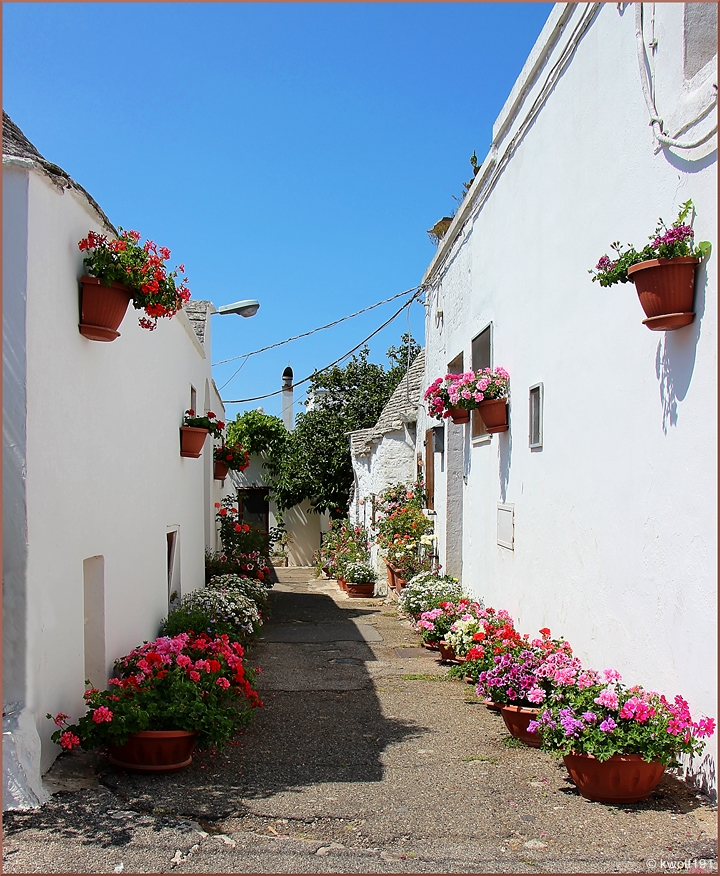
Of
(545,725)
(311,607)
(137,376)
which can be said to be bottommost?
(311,607)

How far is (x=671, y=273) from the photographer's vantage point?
163 inches

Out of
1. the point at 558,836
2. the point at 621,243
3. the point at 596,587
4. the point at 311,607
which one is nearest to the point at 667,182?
the point at 621,243

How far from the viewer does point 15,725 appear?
13.3ft

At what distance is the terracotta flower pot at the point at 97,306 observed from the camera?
5.10 m

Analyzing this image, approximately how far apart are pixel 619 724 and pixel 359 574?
11.6 metres

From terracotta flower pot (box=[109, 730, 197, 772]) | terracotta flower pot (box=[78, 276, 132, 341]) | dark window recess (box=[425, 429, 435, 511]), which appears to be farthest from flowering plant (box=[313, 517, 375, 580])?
terracotta flower pot (box=[78, 276, 132, 341])

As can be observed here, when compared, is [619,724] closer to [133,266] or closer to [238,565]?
[133,266]

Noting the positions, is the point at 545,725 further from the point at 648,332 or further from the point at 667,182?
the point at 667,182

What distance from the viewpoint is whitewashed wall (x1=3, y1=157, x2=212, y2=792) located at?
4258 mm

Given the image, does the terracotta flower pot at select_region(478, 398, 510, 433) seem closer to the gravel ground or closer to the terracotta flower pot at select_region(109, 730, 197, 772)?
the gravel ground

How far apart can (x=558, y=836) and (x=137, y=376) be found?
15.5ft

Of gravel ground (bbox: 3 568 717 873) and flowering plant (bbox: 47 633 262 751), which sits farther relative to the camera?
flowering plant (bbox: 47 633 262 751)

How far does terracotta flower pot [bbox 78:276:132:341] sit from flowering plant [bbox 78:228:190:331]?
5 cm

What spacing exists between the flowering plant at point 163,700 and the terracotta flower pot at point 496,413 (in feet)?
11.4
